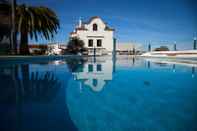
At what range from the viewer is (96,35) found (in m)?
32.2

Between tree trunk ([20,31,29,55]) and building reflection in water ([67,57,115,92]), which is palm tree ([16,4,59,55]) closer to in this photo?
tree trunk ([20,31,29,55])

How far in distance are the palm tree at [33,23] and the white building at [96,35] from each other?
521 inches

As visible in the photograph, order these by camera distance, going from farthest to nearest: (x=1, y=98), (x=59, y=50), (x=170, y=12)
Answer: (x=59, y=50) < (x=170, y=12) < (x=1, y=98)

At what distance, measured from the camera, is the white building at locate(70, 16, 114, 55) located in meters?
31.4

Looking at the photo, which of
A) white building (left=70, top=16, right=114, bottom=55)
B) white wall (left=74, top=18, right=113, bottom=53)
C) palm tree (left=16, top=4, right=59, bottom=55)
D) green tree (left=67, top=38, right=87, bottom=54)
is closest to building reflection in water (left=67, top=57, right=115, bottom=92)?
palm tree (left=16, top=4, right=59, bottom=55)

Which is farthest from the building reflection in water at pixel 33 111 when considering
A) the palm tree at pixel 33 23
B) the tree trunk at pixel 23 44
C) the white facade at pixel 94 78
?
the tree trunk at pixel 23 44

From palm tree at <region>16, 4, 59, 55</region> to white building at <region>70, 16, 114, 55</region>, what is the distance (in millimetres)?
13230

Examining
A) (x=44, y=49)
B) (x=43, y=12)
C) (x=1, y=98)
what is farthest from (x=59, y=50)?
(x=1, y=98)

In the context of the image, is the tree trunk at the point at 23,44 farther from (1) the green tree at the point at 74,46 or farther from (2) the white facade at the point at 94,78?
(2) the white facade at the point at 94,78

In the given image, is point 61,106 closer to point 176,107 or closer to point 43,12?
point 176,107

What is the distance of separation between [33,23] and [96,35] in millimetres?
18101

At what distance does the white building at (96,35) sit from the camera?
103 feet

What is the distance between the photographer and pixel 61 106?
307 cm

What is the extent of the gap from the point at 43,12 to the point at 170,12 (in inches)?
391
